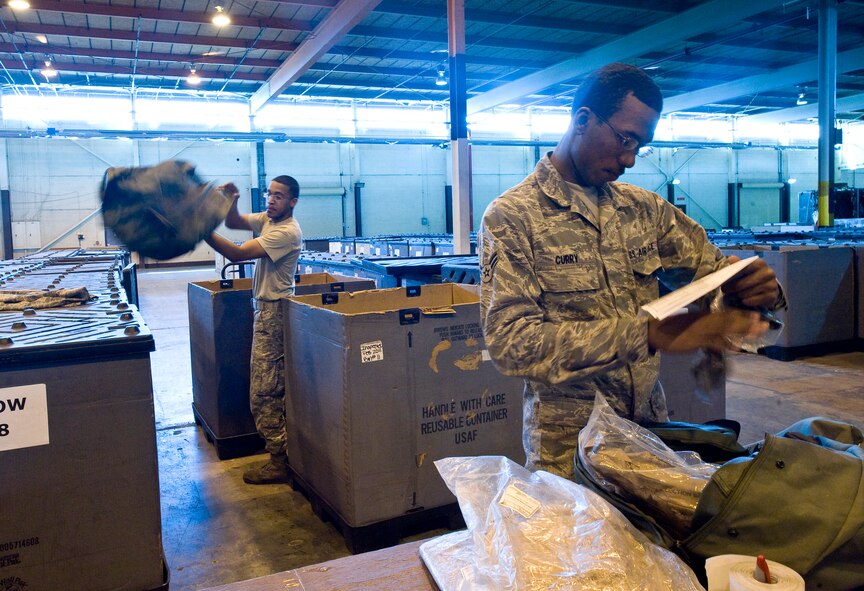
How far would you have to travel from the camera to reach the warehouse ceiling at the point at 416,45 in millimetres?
10234

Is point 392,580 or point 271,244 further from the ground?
point 271,244

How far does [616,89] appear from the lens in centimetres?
146

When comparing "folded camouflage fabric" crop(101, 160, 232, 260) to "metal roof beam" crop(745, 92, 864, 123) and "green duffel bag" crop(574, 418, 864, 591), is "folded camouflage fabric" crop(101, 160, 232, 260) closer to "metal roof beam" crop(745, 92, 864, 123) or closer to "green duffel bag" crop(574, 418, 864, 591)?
"green duffel bag" crop(574, 418, 864, 591)

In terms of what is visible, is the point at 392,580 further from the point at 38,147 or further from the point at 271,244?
the point at 38,147

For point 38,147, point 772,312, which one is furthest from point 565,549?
point 38,147

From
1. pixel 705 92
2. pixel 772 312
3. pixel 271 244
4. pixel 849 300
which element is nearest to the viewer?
pixel 772 312

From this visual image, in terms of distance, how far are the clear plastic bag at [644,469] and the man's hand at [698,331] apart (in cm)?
18

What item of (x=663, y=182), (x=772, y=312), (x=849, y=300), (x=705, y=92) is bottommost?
(x=849, y=300)

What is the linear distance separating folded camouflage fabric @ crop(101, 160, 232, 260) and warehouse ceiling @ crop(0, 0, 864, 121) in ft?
22.0

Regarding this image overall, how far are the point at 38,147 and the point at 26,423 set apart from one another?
19.2m

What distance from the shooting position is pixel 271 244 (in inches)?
145

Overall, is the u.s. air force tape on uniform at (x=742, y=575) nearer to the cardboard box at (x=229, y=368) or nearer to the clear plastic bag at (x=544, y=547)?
the clear plastic bag at (x=544, y=547)

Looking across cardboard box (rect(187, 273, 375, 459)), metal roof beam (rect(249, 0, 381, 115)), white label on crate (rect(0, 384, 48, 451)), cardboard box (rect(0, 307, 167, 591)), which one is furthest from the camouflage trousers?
metal roof beam (rect(249, 0, 381, 115))

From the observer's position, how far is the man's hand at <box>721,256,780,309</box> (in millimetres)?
1352
